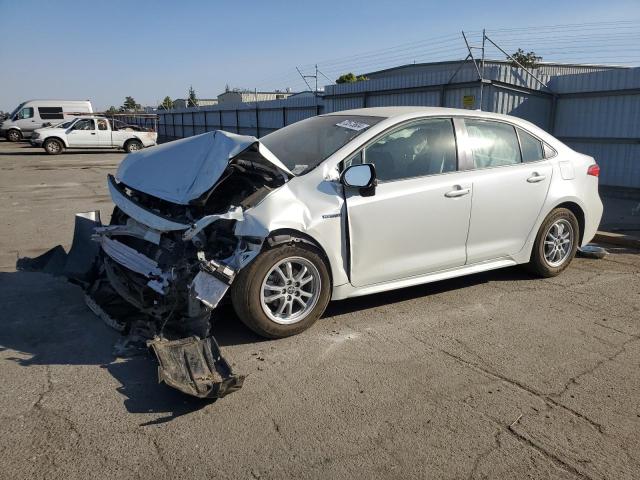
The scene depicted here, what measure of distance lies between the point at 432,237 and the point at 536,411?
1861mm

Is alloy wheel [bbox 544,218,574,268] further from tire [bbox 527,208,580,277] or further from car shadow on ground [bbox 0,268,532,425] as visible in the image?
car shadow on ground [bbox 0,268,532,425]

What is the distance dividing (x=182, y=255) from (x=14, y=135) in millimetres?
34505

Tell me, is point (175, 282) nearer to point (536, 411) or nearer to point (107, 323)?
point (107, 323)

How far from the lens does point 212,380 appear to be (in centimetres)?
330

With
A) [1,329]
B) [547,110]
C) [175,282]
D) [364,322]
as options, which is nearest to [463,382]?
[364,322]

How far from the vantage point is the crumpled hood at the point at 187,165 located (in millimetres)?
4105

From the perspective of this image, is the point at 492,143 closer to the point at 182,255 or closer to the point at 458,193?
the point at 458,193

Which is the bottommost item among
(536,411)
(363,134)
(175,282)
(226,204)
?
(536,411)

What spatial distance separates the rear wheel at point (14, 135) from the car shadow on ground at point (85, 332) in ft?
104

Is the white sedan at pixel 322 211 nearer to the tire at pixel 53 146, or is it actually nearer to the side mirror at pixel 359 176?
the side mirror at pixel 359 176

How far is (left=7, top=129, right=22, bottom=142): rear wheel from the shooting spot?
32906 mm

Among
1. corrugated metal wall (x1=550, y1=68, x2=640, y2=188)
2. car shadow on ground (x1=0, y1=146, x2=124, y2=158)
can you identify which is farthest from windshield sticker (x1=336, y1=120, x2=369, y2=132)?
car shadow on ground (x1=0, y1=146, x2=124, y2=158)

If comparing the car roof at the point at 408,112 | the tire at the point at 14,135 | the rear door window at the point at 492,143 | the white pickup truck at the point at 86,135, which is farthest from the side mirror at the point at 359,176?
the tire at the point at 14,135

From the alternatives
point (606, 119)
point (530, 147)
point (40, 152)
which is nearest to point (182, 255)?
point (530, 147)
